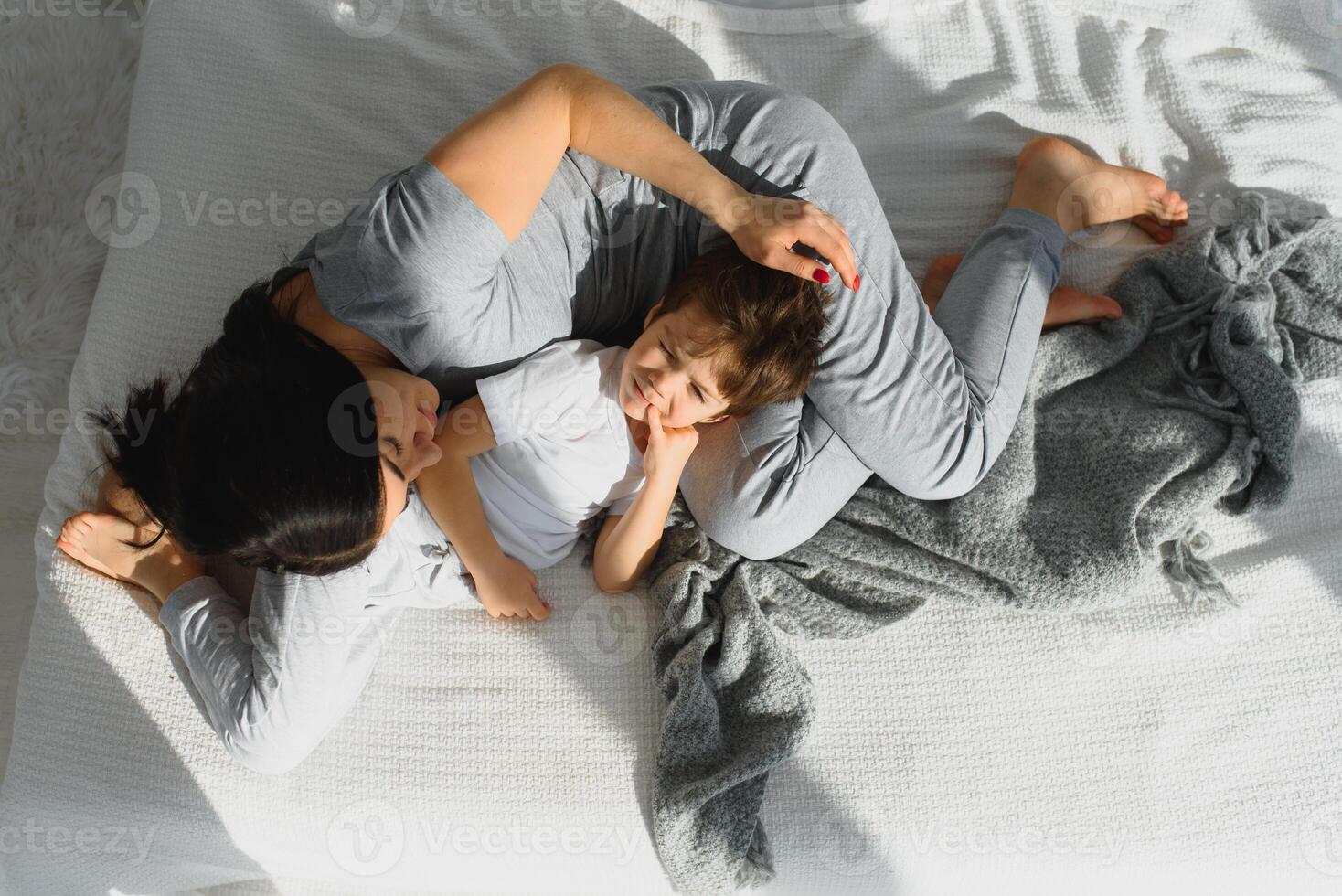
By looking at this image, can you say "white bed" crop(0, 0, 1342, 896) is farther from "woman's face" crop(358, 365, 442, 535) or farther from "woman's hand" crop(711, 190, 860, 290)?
"woman's hand" crop(711, 190, 860, 290)

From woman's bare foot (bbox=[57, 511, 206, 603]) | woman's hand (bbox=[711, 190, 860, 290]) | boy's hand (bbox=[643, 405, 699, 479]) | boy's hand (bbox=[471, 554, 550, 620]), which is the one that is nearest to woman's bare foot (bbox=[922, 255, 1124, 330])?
woman's hand (bbox=[711, 190, 860, 290])

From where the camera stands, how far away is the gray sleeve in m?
1.04

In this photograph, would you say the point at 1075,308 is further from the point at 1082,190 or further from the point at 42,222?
the point at 42,222

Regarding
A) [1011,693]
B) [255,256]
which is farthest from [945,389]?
[255,256]

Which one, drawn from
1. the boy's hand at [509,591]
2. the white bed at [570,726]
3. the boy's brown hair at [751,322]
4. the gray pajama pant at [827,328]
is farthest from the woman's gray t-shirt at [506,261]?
the white bed at [570,726]

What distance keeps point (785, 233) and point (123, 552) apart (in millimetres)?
850

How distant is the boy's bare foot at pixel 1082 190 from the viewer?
125 centimetres

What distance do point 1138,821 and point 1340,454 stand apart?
1.78 feet

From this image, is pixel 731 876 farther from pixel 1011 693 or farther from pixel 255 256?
pixel 255 256

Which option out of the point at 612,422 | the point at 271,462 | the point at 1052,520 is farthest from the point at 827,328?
the point at 271,462

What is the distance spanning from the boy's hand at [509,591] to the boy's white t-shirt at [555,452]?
0.03m

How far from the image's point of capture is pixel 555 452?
1108mm

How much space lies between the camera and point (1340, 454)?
120 cm

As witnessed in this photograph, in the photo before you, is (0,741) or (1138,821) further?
(0,741)
